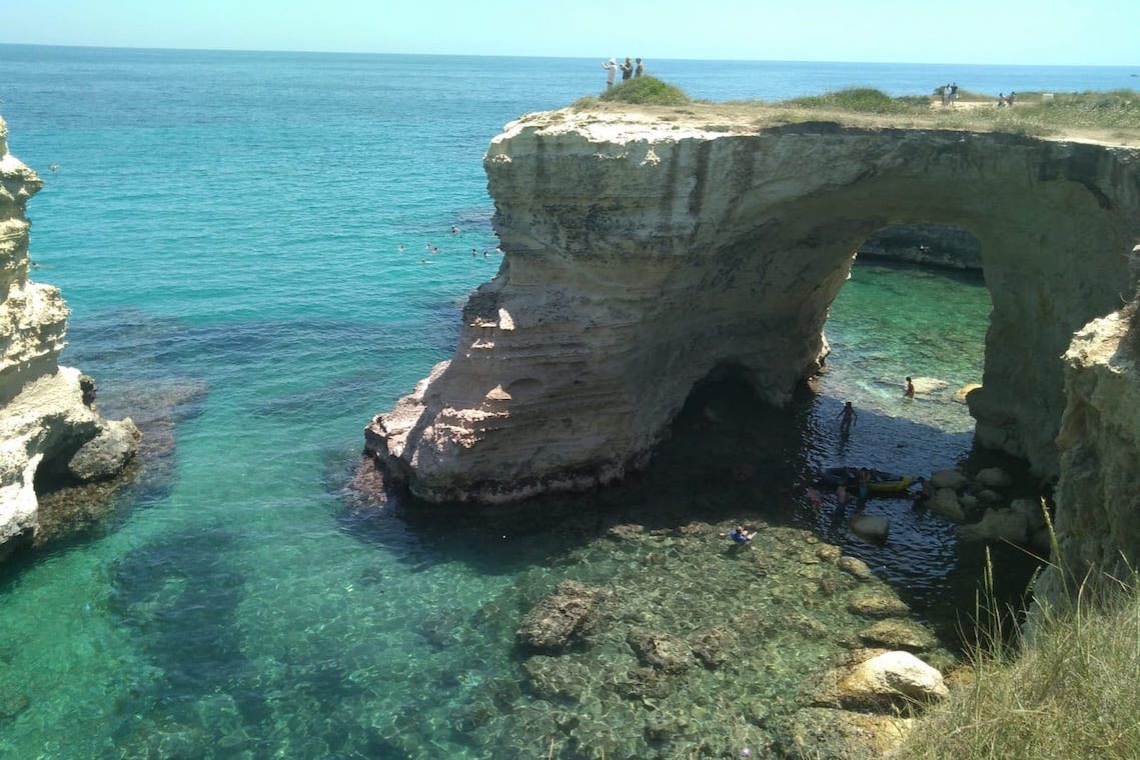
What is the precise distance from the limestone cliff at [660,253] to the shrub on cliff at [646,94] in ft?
7.58

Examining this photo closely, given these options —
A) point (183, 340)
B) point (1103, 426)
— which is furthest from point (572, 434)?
point (183, 340)

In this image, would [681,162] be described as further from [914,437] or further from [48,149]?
[48,149]

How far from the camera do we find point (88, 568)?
18750mm

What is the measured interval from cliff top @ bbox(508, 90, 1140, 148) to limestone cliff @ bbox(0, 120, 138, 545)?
12.2 m

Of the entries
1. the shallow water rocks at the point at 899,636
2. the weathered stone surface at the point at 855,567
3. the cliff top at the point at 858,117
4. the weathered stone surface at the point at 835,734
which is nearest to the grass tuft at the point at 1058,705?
the weathered stone surface at the point at 835,734

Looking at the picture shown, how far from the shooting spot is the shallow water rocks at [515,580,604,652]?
1611cm

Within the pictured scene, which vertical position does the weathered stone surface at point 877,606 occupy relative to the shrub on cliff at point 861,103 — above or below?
below

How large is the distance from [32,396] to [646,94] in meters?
17.4

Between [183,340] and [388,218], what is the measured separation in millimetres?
23609

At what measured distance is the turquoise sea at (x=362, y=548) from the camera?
14.7 meters

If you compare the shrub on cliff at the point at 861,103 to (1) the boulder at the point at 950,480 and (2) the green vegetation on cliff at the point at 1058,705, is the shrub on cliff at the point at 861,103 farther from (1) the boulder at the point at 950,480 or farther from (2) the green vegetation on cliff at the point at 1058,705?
(2) the green vegetation on cliff at the point at 1058,705

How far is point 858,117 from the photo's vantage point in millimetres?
21844

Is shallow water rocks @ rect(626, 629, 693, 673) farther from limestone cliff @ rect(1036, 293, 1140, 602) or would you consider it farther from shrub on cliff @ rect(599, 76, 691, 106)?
shrub on cliff @ rect(599, 76, 691, 106)

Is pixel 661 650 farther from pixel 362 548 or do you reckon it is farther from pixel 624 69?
pixel 624 69
